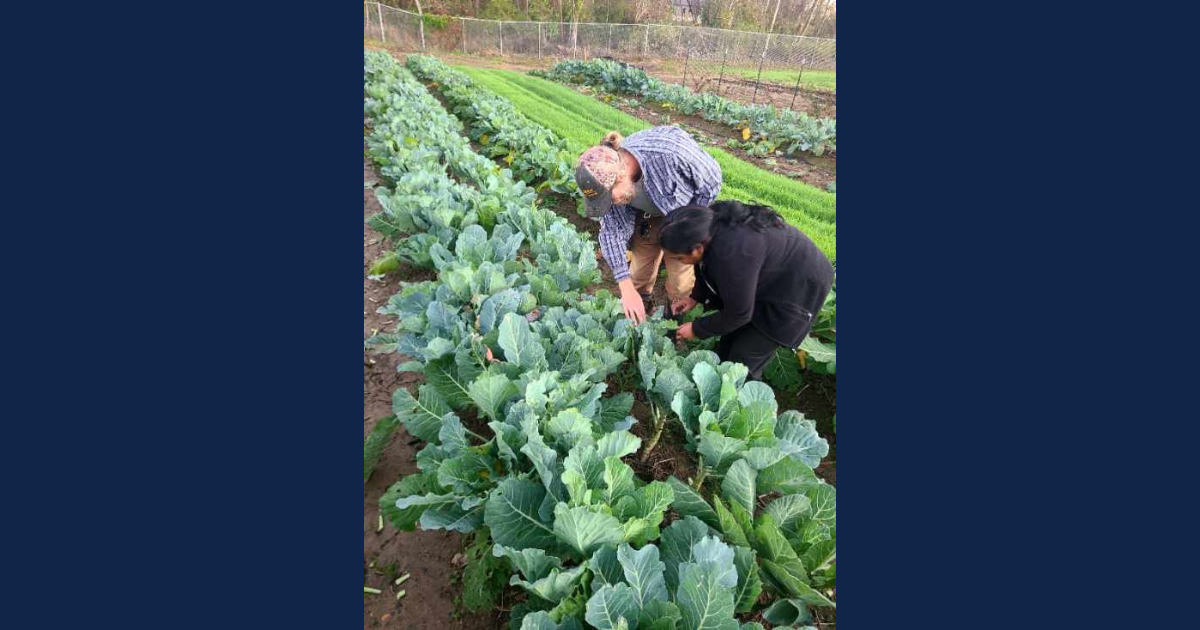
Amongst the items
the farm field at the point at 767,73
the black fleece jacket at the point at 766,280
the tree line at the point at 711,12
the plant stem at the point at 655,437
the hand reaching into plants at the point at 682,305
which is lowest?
the plant stem at the point at 655,437

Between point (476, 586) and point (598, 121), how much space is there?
8561mm

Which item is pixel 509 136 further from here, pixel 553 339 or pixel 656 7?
pixel 553 339

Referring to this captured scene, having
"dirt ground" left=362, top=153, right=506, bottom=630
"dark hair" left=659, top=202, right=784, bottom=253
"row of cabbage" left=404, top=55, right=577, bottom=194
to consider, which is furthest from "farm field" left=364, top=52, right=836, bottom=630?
"row of cabbage" left=404, top=55, right=577, bottom=194

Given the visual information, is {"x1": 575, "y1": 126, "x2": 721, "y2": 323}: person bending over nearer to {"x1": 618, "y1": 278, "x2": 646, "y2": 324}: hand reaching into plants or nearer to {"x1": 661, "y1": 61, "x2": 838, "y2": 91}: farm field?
{"x1": 618, "y1": 278, "x2": 646, "y2": 324}: hand reaching into plants

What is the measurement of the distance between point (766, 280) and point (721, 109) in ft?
34.3

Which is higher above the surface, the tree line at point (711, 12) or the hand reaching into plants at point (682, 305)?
the tree line at point (711, 12)

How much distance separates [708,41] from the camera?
486 inches

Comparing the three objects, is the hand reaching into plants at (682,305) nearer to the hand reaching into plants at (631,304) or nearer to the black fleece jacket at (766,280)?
the hand reaching into plants at (631,304)

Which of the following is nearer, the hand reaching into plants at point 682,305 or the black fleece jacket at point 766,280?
the black fleece jacket at point 766,280

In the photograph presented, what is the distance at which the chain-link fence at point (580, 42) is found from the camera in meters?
9.23

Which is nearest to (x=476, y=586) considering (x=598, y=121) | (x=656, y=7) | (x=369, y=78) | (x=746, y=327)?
(x=746, y=327)

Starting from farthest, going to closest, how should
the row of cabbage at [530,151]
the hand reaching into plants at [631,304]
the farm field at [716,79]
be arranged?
1. the farm field at [716,79]
2. the row of cabbage at [530,151]
3. the hand reaching into plants at [631,304]

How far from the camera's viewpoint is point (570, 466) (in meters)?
1.52

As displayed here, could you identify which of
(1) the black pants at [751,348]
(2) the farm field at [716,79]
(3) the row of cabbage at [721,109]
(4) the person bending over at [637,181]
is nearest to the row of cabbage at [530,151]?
(1) the black pants at [751,348]
